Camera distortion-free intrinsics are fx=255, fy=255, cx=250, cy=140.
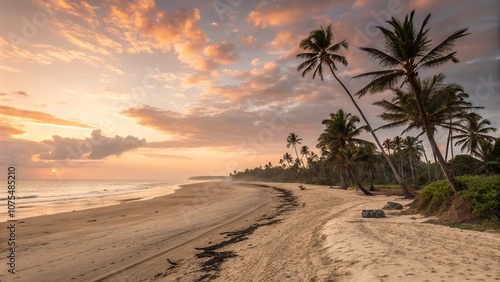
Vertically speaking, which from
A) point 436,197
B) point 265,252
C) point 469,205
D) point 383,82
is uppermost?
point 383,82

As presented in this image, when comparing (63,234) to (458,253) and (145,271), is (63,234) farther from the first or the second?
(458,253)

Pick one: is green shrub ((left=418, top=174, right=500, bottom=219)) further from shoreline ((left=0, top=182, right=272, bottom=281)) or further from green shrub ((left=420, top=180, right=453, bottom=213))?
shoreline ((left=0, top=182, right=272, bottom=281))

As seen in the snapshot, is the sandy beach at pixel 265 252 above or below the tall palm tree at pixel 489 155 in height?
below

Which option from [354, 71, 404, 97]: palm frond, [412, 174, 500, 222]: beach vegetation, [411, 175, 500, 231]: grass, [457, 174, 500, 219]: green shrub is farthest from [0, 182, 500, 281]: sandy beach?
[354, 71, 404, 97]: palm frond

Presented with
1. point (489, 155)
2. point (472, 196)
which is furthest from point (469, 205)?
point (489, 155)

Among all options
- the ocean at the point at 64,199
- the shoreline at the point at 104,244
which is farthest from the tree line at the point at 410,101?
the ocean at the point at 64,199

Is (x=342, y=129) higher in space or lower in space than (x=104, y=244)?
higher

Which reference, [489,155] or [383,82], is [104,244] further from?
[489,155]

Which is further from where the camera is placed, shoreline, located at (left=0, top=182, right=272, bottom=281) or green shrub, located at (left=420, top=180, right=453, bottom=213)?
green shrub, located at (left=420, top=180, right=453, bottom=213)

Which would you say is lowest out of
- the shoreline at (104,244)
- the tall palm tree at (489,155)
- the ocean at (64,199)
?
the shoreline at (104,244)

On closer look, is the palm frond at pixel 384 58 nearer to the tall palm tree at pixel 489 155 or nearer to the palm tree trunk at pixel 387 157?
the palm tree trunk at pixel 387 157

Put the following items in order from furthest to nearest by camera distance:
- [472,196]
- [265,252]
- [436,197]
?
[436,197] < [472,196] < [265,252]

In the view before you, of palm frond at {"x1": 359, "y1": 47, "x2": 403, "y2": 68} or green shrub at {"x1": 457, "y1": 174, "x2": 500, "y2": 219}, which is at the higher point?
palm frond at {"x1": 359, "y1": 47, "x2": 403, "y2": 68}

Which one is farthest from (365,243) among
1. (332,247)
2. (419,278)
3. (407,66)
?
(407,66)
